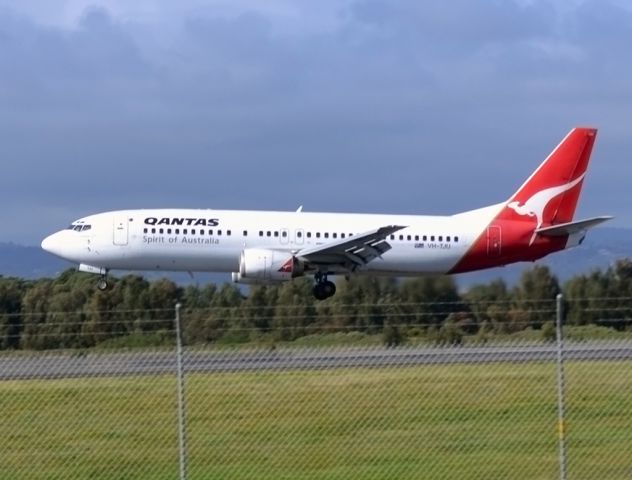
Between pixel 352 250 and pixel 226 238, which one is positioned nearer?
pixel 226 238

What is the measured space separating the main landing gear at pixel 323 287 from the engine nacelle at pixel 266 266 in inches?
28.0

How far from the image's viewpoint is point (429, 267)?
128 ft

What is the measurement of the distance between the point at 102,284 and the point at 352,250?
6976 mm

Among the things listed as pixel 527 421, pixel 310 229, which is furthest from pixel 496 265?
pixel 527 421

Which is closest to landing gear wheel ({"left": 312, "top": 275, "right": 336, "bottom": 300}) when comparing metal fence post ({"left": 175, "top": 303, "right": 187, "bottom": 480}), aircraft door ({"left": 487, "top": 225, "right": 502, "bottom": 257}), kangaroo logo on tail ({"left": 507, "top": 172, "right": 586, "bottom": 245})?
aircraft door ({"left": 487, "top": 225, "right": 502, "bottom": 257})

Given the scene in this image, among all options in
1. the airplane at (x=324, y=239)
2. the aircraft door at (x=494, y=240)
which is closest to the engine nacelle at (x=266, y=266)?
the airplane at (x=324, y=239)

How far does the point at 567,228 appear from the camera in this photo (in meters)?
38.9

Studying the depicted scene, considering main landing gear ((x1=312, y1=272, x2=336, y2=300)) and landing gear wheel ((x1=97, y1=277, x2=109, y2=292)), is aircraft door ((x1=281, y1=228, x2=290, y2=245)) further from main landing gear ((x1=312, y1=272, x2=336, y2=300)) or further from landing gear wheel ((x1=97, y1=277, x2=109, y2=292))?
landing gear wheel ((x1=97, y1=277, x2=109, y2=292))

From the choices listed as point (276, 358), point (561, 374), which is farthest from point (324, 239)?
point (561, 374)

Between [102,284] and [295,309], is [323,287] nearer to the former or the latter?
[102,284]

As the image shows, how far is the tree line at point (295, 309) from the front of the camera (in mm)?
14992

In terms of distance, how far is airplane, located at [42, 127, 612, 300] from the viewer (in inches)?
1453

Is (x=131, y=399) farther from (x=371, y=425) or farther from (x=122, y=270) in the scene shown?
(x=122, y=270)

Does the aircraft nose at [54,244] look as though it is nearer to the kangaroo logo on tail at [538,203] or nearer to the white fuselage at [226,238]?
the white fuselage at [226,238]
